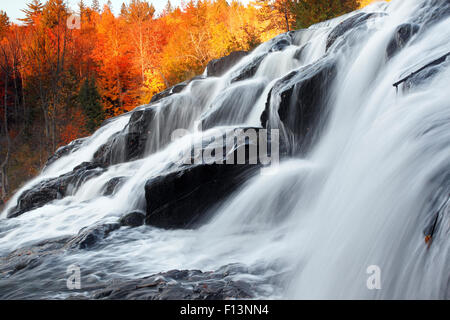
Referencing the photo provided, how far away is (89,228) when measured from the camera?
248 inches

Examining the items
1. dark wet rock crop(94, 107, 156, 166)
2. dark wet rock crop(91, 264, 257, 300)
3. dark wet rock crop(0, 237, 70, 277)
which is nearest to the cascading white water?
dark wet rock crop(91, 264, 257, 300)

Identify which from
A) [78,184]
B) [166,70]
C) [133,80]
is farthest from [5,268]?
[133,80]

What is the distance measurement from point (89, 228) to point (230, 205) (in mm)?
2475

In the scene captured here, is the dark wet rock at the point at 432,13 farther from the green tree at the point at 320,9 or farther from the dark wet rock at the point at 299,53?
the green tree at the point at 320,9

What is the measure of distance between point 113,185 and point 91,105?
60.2 feet

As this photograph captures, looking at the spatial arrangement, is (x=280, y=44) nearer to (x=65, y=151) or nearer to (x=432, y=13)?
(x=432, y=13)

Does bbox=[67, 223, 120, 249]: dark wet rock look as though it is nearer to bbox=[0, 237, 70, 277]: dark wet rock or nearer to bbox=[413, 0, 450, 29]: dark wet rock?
bbox=[0, 237, 70, 277]: dark wet rock

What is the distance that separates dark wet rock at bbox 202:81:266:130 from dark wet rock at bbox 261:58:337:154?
2.73 metres

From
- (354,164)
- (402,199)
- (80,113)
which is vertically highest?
(80,113)

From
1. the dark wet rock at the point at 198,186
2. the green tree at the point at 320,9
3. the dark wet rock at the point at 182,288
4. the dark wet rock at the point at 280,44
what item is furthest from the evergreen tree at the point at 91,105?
the dark wet rock at the point at 182,288

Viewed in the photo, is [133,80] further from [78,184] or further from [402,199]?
[402,199]

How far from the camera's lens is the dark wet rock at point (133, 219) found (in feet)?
21.4

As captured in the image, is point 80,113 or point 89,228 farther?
point 80,113

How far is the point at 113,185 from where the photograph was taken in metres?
8.76
